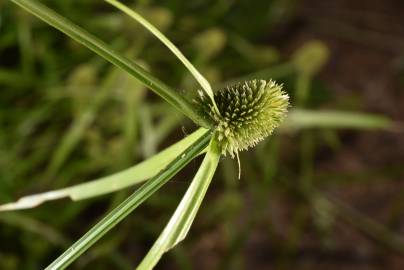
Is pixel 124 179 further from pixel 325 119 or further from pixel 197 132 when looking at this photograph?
pixel 325 119

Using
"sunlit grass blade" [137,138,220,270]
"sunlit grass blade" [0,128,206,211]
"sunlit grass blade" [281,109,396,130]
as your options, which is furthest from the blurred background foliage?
"sunlit grass blade" [137,138,220,270]

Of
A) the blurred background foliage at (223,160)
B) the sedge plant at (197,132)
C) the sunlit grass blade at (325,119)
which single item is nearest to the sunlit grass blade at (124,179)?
the sedge plant at (197,132)

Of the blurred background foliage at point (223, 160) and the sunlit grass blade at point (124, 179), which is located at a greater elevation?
the blurred background foliage at point (223, 160)

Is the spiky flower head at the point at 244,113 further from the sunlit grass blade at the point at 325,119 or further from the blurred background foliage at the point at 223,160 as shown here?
the sunlit grass blade at the point at 325,119

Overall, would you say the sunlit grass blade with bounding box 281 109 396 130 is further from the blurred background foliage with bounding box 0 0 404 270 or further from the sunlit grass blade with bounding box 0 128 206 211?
the sunlit grass blade with bounding box 0 128 206 211

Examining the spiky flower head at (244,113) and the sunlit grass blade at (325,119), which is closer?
the spiky flower head at (244,113)

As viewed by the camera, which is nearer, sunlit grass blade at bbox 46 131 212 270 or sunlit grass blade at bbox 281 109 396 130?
sunlit grass blade at bbox 46 131 212 270

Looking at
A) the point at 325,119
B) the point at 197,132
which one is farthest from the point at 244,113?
the point at 325,119
